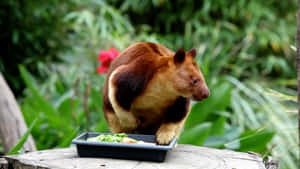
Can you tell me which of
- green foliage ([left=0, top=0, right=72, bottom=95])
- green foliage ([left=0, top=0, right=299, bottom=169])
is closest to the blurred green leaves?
green foliage ([left=0, top=0, right=299, bottom=169])

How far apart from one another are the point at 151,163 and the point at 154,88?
30 centimetres

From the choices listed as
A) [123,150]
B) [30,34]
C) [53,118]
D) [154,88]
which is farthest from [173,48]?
[123,150]

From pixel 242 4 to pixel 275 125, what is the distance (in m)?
2.13

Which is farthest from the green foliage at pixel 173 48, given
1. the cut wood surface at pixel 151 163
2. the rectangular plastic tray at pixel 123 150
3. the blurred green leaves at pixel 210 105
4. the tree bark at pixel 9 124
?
the rectangular plastic tray at pixel 123 150

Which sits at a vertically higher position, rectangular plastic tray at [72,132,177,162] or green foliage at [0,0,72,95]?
green foliage at [0,0,72,95]

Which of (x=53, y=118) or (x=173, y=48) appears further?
(x=173, y=48)

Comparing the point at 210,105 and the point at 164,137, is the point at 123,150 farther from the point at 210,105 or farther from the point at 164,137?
the point at 210,105

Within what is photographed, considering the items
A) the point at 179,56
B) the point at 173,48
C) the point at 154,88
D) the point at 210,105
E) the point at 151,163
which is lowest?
the point at 210,105

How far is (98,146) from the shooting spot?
117 cm

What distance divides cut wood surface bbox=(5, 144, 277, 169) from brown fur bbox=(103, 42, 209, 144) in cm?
14

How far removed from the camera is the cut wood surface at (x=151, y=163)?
3.60 feet

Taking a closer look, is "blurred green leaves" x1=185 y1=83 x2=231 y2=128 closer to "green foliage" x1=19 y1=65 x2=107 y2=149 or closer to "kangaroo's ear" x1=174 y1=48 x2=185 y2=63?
"green foliage" x1=19 y1=65 x2=107 y2=149

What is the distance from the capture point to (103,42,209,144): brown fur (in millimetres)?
1222

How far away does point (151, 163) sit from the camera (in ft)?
3.73
